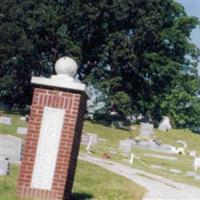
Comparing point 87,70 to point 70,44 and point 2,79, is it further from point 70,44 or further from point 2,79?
point 2,79

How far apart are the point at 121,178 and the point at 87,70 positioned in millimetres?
40567

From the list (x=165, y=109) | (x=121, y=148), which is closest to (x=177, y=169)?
(x=121, y=148)

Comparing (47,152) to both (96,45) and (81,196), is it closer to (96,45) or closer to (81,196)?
(81,196)

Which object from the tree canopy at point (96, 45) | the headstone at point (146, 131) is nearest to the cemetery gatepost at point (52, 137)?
the headstone at point (146, 131)

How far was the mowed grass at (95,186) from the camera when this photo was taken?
43.1 ft

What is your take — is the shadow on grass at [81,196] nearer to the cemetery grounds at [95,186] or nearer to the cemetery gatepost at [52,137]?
the cemetery grounds at [95,186]

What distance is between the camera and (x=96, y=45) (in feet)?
191

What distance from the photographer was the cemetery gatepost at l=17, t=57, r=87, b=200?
11344 millimetres

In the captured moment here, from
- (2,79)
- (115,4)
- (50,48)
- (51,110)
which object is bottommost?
(51,110)

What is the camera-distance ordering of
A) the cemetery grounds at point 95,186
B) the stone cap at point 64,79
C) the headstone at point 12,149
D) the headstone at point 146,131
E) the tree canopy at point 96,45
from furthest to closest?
1. the tree canopy at point 96,45
2. the headstone at point 146,131
3. the headstone at point 12,149
4. the cemetery grounds at point 95,186
5. the stone cap at point 64,79

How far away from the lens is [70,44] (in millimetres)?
54094

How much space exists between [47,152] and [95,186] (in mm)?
4504

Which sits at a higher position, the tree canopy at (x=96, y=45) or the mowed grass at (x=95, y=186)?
the tree canopy at (x=96, y=45)

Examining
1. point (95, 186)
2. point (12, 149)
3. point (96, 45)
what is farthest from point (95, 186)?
point (96, 45)
